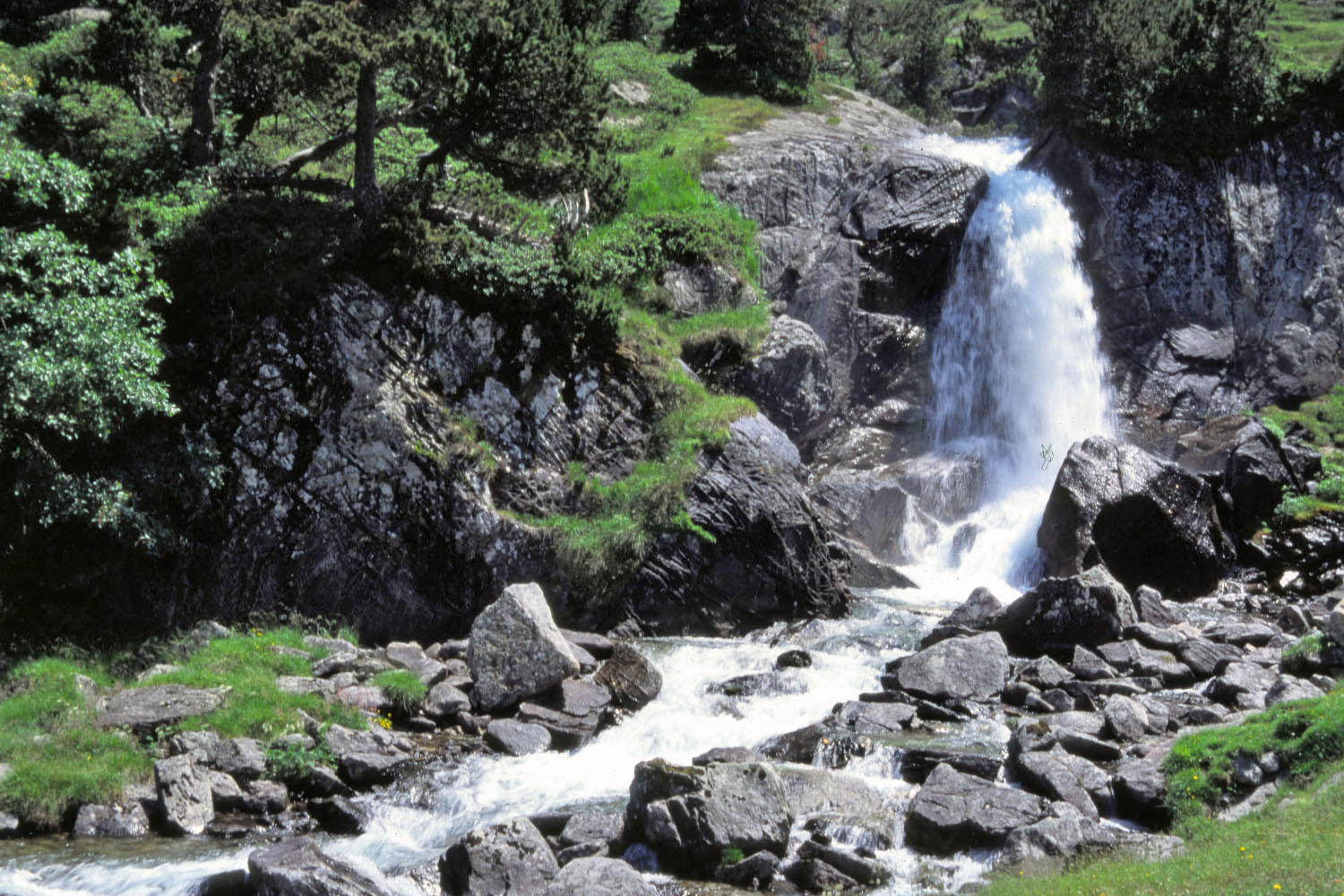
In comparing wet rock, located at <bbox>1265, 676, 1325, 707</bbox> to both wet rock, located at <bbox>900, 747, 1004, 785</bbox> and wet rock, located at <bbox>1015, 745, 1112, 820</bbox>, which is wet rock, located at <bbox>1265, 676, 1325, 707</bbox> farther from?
wet rock, located at <bbox>900, 747, 1004, 785</bbox>

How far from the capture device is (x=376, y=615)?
16.8 metres

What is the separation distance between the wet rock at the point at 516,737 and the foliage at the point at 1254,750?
25.8 ft

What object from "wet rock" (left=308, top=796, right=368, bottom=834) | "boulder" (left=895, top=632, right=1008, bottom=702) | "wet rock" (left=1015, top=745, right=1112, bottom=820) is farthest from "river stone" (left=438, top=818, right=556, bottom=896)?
"boulder" (left=895, top=632, right=1008, bottom=702)

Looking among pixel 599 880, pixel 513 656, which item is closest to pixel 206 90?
pixel 513 656

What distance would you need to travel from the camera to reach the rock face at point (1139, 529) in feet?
70.7

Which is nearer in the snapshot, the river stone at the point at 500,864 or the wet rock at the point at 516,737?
the river stone at the point at 500,864

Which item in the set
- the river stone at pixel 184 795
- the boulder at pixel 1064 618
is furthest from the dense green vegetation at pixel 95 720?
the boulder at pixel 1064 618

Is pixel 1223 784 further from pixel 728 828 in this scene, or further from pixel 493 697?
pixel 493 697

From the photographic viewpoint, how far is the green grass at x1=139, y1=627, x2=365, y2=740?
491 inches

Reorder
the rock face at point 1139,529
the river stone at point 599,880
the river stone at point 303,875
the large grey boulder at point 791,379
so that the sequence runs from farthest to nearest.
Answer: the large grey boulder at point 791,379, the rock face at point 1139,529, the river stone at point 599,880, the river stone at point 303,875

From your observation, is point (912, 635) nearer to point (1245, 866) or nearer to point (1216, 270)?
point (1245, 866)

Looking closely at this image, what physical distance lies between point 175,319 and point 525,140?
7.83m

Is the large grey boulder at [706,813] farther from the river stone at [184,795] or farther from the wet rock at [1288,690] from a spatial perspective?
the wet rock at [1288,690]

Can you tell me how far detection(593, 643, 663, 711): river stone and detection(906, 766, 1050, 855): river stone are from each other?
5.01 m
